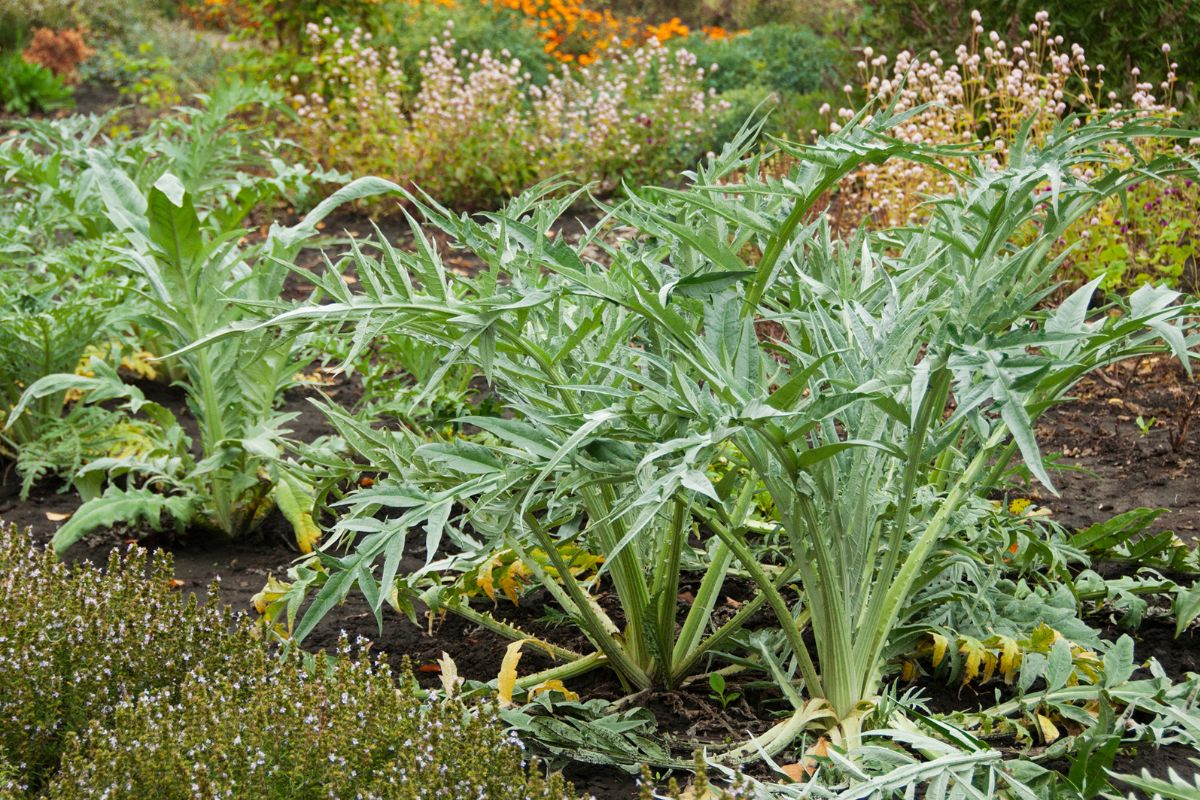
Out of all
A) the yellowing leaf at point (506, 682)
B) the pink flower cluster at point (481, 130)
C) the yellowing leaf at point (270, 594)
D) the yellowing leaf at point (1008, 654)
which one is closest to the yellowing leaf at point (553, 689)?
the yellowing leaf at point (506, 682)

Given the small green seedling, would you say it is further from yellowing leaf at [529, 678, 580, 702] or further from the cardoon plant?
yellowing leaf at [529, 678, 580, 702]

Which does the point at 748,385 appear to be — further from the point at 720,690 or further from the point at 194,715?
the point at 194,715

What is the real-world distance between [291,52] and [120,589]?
6.96 metres

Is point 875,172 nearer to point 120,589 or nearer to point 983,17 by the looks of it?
point 983,17

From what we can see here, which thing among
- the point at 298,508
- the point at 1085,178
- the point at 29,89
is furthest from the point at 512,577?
the point at 29,89

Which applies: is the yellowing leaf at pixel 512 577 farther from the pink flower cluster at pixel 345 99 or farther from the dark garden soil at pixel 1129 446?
the pink flower cluster at pixel 345 99

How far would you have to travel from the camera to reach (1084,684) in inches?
109

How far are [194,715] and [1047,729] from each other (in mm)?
1704

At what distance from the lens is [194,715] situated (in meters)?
2.45

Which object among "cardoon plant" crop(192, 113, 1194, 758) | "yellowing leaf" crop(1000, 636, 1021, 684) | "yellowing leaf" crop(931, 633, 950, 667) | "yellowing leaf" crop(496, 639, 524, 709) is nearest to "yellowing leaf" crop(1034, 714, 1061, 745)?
"yellowing leaf" crop(1000, 636, 1021, 684)

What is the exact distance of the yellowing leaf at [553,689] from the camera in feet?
9.04

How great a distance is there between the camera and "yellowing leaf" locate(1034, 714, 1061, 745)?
8.39 ft

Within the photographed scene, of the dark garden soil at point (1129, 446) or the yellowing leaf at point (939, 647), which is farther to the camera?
the dark garden soil at point (1129, 446)

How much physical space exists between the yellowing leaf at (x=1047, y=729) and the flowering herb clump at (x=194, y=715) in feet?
3.39
